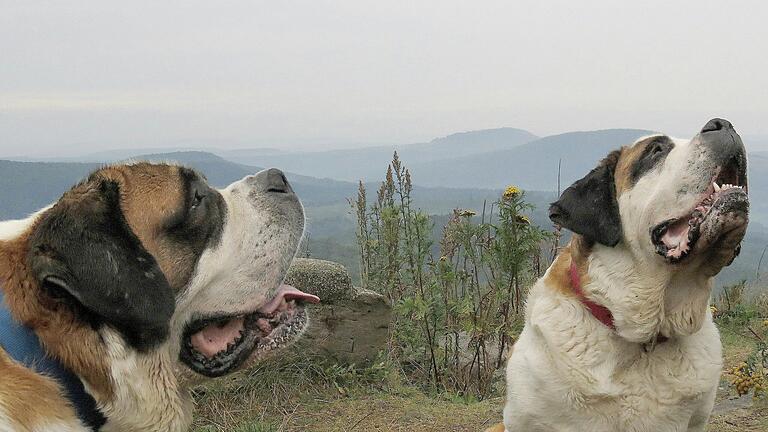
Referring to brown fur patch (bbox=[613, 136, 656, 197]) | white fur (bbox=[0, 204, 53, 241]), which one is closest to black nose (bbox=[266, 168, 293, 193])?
white fur (bbox=[0, 204, 53, 241])

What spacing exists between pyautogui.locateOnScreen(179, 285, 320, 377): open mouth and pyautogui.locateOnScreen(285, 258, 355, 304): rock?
262 cm

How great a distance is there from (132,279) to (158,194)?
Result: 0.30 m

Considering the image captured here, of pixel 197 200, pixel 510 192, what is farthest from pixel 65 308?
pixel 510 192

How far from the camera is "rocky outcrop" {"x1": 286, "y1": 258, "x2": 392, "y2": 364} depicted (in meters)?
5.22

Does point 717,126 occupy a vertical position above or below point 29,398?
above

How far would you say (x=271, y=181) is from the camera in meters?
2.59

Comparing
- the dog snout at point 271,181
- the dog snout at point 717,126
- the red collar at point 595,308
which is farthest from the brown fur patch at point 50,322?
the dog snout at point 717,126

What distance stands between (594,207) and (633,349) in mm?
608

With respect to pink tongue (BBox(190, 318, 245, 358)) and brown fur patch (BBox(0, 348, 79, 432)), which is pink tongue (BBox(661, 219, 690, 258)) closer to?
pink tongue (BBox(190, 318, 245, 358))

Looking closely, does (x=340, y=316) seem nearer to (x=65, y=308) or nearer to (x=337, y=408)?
(x=337, y=408)

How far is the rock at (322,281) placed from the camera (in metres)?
5.23

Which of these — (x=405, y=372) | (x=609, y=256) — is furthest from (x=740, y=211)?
(x=405, y=372)

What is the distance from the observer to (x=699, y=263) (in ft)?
9.89

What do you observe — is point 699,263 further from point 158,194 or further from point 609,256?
point 158,194
